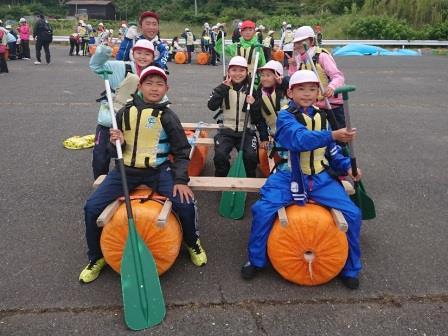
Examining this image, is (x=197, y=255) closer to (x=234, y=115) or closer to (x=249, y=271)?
(x=249, y=271)

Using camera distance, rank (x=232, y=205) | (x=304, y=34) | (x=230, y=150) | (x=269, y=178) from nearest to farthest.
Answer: (x=269, y=178), (x=232, y=205), (x=304, y=34), (x=230, y=150)

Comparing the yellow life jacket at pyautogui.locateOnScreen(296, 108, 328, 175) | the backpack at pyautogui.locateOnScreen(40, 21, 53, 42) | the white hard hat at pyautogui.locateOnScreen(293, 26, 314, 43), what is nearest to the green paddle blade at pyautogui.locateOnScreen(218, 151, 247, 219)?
the yellow life jacket at pyautogui.locateOnScreen(296, 108, 328, 175)

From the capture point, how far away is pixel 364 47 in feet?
75.9

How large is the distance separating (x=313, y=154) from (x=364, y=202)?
0.95m

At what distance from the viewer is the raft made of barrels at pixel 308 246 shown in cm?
321

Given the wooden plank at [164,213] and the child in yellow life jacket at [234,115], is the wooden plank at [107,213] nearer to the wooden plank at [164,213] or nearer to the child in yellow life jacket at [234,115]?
the wooden plank at [164,213]

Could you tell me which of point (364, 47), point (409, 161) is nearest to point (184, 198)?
point (409, 161)

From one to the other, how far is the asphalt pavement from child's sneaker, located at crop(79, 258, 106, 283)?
6 cm

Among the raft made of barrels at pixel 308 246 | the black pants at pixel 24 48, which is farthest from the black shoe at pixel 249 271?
the black pants at pixel 24 48

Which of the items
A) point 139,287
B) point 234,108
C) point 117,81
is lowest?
point 139,287

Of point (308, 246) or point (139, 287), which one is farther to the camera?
point (308, 246)

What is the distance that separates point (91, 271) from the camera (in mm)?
3420

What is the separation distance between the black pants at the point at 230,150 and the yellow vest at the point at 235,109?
0.10 metres

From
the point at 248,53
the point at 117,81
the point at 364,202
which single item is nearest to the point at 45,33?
the point at 248,53
